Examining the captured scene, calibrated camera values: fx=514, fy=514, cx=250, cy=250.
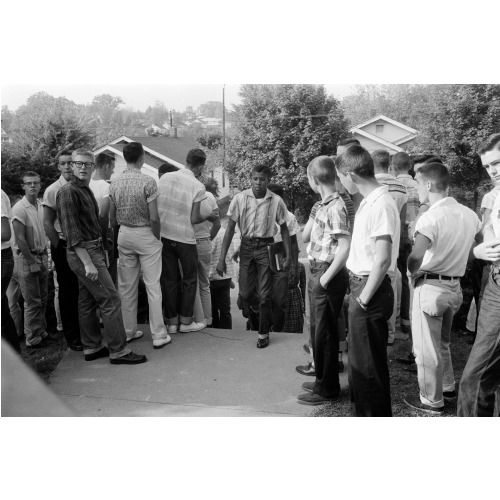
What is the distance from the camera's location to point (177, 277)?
189 inches

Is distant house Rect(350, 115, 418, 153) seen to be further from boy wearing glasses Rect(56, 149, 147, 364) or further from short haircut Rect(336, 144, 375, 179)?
boy wearing glasses Rect(56, 149, 147, 364)

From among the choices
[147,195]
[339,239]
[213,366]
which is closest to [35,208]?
[147,195]

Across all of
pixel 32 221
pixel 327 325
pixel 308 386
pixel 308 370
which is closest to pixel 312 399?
pixel 308 386

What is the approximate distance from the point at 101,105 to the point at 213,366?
2278mm

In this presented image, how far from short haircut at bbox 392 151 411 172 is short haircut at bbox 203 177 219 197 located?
5.62 feet

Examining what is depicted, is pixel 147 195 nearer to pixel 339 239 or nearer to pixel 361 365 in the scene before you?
pixel 339 239

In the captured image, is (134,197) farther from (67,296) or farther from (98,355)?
(98,355)

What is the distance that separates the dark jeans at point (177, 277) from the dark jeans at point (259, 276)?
17.8 inches

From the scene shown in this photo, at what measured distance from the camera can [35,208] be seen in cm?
450

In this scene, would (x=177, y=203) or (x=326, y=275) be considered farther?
(x=177, y=203)

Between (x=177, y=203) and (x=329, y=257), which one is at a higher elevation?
(x=177, y=203)

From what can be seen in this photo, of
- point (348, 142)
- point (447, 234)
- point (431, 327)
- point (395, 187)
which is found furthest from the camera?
point (395, 187)

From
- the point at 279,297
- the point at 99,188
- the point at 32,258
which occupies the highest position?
the point at 99,188

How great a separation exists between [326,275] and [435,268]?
2.38 ft
